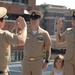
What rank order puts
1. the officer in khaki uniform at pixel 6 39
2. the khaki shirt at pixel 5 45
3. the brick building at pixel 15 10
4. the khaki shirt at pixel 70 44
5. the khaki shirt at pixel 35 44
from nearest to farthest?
the officer in khaki uniform at pixel 6 39 < the khaki shirt at pixel 5 45 < the khaki shirt at pixel 70 44 < the khaki shirt at pixel 35 44 < the brick building at pixel 15 10

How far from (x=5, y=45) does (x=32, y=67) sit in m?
1.59

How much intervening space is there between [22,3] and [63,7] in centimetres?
1672

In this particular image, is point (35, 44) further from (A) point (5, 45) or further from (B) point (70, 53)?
(A) point (5, 45)

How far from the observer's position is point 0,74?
4.33 m

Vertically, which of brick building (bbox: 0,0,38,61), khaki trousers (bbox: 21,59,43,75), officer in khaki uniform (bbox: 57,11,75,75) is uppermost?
officer in khaki uniform (bbox: 57,11,75,75)

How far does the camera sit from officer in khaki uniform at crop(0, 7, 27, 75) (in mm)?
4070

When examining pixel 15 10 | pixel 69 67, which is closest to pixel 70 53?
pixel 69 67

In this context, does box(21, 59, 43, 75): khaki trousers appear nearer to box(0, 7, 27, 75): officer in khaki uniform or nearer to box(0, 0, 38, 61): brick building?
box(0, 7, 27, 75): officer in khaki uniform

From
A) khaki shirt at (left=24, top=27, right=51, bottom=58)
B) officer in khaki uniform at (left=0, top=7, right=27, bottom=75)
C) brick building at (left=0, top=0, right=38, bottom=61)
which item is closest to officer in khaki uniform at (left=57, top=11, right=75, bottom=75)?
khaki shirt at (left=24, top=27, right=51, bottom=58)

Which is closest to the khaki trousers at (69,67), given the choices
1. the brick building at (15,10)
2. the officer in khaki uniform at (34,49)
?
the officer in khaki uniform at (34,49)

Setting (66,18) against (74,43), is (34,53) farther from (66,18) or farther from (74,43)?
(66,18)

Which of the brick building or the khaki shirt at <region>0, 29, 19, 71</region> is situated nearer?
the khaki shirt at <region>0, 29, 19, 71</region>

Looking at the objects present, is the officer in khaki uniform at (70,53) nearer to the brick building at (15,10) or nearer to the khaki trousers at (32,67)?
the khaki trousers at (32,67)

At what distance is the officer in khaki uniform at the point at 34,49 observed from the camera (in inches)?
227
